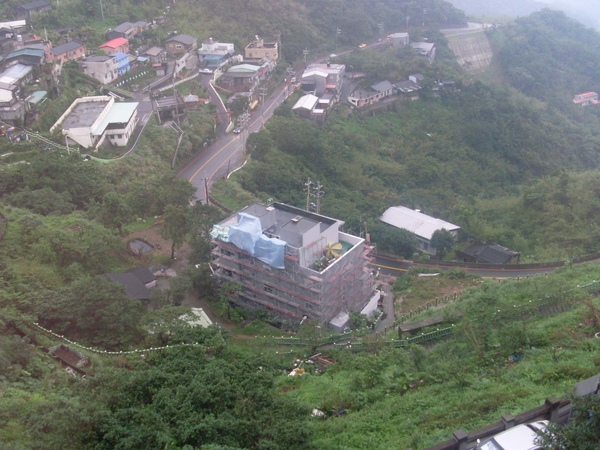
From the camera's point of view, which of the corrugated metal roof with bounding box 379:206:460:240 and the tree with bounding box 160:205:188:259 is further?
the corrugated metal roof with bounding box 379:206:460:240

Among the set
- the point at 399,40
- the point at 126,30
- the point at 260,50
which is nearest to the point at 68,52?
the point at 126,30

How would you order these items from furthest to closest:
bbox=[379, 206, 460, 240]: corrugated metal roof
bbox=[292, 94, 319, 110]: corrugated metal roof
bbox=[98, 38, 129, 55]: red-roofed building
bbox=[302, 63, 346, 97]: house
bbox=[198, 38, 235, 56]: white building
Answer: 1. bbox=[302, 63, 346, 97]: house
2. bbox=[198, 38, 235, 56]: white building
3. bbox=[292, 94, 319, 110]: corrugated metal roof
4. bbox=[98, 38, 129, 55]: red-roofed building
5. bbox=[379, 206, 460, 240]: corrugated metal roof

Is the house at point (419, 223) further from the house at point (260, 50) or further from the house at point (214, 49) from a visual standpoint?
the house at point (260, 50)

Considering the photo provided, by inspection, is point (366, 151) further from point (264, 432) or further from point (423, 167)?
point (264, 432)

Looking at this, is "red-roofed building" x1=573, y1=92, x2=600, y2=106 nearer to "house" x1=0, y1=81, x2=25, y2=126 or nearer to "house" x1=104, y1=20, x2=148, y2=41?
"house" x1=104, y1=20, x2=148, y2=41

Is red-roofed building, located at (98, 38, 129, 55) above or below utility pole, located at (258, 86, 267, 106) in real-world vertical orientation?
above

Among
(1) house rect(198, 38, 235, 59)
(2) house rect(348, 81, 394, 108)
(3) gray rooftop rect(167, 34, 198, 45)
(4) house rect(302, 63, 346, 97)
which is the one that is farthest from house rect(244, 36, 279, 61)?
(2) house rect(348, 81, 394, 108)

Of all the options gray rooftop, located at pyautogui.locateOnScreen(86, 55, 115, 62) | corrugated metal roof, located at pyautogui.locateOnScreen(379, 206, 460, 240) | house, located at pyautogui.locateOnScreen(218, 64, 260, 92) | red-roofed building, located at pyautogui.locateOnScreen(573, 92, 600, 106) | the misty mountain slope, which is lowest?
red-roofed building, located at pyautogui.locateOnScreen(573, 92, 600, 106)

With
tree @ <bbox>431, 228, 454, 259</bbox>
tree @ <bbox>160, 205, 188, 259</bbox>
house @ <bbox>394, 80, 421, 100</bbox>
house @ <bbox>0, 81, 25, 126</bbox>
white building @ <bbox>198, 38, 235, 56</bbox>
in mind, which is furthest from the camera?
house @ <bbox>394, 80, 421, 100</bbox>
